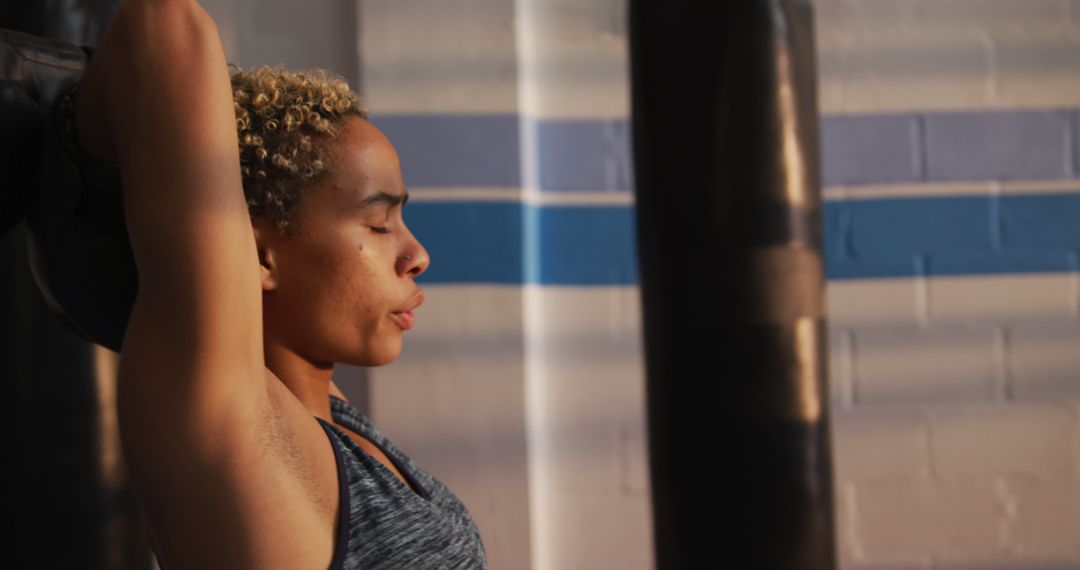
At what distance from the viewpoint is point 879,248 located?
5.60 ft

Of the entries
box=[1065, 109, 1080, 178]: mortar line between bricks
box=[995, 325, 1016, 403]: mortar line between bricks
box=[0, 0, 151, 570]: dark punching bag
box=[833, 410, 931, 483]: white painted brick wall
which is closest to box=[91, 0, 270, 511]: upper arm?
box=[0, 0, 151, 570]: dark punching bag

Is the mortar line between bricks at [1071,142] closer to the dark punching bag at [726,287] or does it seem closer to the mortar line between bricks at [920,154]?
the mortar line between bricks at [920,154]

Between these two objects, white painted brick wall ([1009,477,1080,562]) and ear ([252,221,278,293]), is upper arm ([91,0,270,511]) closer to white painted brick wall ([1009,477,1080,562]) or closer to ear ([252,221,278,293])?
ear ([252,221,278,293])

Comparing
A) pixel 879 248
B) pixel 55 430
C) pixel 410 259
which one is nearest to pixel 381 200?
pixel 410 259

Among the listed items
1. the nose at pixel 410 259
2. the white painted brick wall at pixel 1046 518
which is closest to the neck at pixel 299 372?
the nose at pixel 410 259

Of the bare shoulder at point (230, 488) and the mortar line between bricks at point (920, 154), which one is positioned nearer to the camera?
the bare shoulder at point (230, 488)

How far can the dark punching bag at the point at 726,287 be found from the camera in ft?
1.45

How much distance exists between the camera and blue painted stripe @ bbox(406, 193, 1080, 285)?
1.70 metres

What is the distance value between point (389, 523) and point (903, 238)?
116 cm

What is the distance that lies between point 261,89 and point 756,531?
23.6 inches

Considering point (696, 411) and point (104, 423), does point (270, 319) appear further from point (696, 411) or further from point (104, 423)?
point (696, 411)

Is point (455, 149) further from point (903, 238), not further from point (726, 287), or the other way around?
point (726, 287)

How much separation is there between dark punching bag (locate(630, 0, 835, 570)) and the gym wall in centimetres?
119

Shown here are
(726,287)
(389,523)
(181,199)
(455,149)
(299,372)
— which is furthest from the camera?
(455,149)
